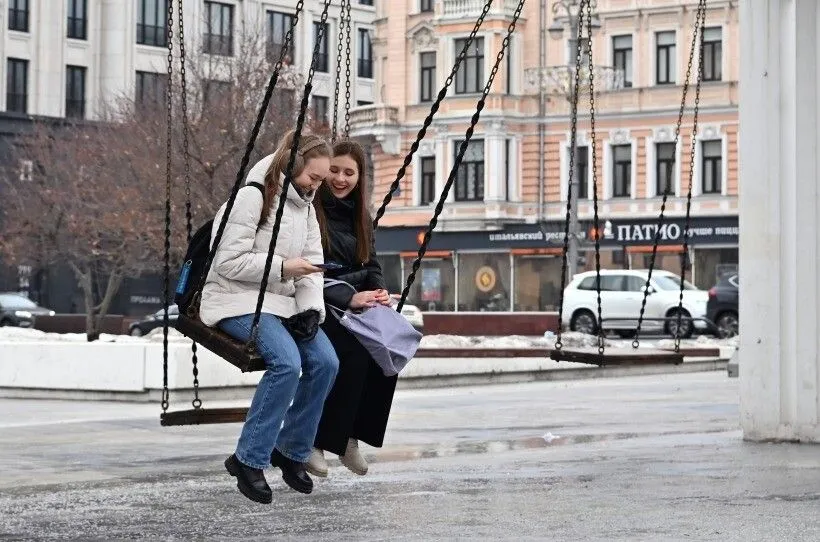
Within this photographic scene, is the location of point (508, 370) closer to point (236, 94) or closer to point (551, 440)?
point (551, 440)

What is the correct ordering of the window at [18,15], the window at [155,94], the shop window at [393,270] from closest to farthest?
the window at [155,94] → the shop window at [393,270] → the window at [18,15]

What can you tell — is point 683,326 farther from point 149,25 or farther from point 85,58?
point 149,25

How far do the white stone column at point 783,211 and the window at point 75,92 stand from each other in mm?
→ 57008

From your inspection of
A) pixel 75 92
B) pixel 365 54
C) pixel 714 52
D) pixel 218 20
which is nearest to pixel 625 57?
pixel 714 52

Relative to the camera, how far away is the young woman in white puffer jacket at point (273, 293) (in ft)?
28.7

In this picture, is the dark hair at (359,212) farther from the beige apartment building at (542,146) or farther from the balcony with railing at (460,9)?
the balcony with railing at (460,9)

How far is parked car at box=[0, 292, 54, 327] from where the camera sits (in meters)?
55.7

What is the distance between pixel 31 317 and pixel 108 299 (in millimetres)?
2345

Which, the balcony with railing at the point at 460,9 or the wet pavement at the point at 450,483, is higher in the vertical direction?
the balcony with railing at the point at 460,9

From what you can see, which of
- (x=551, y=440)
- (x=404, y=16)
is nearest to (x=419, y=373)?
(x=551, y=440)

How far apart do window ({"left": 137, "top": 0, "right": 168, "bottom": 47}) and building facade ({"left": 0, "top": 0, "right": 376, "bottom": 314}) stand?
0.04m

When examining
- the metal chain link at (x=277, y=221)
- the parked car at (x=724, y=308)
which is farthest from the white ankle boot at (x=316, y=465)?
the parked car at (x=724, y=308)

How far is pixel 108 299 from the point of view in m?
56.9

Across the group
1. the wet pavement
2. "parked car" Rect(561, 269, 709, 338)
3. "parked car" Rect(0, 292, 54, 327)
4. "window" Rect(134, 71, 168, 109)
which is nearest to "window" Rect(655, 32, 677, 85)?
"parked car" Rect(561, 269, 709, 338)
